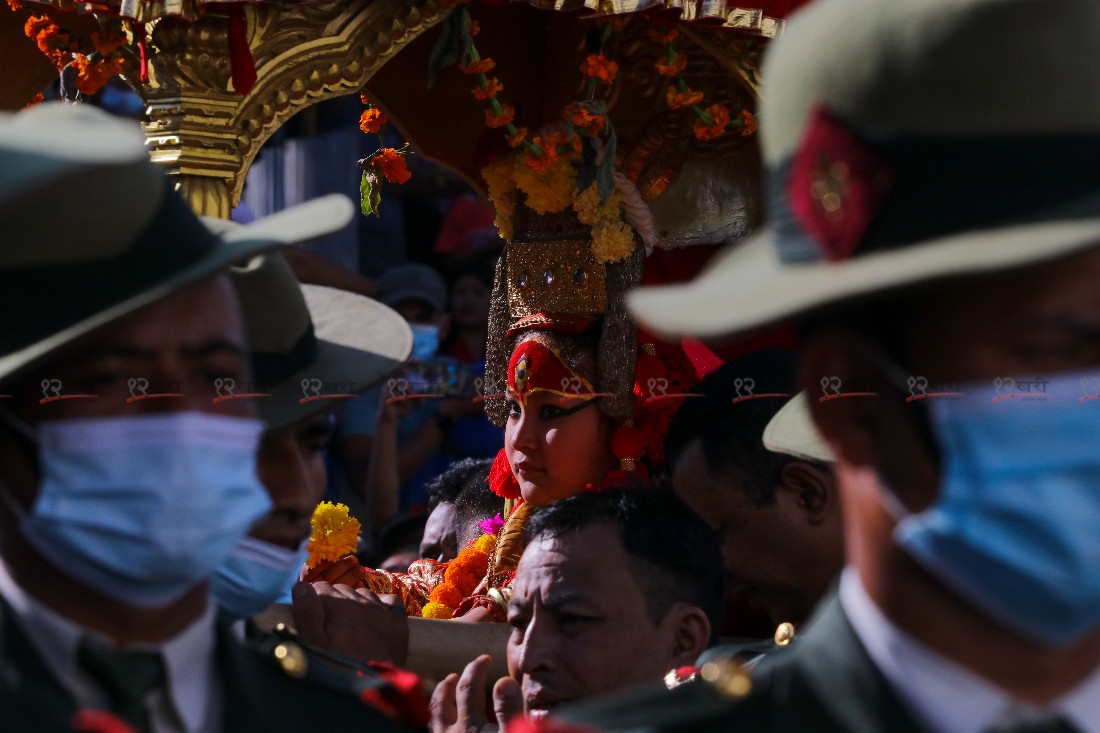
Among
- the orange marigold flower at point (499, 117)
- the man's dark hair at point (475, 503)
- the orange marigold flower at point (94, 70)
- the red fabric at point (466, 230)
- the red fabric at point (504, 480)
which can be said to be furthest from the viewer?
the red fabric at point (466, 230)

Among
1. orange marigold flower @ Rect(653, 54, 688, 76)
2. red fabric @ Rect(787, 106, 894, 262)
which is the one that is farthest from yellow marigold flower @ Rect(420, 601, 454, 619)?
red fabric @ Rect(787, 106, 894, 262)

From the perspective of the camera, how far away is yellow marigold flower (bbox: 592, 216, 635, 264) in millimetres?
5117

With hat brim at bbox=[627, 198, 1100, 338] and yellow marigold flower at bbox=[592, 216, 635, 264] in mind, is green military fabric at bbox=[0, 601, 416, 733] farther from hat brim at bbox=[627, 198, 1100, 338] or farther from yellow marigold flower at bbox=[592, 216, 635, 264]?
yellow marigold flower at bbox=[592, 216, 635, 264]

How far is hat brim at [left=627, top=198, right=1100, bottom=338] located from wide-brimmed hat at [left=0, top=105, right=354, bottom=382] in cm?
59

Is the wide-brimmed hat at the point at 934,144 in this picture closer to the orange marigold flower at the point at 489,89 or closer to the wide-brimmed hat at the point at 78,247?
the wide-brimmed hat at the point at 78,247

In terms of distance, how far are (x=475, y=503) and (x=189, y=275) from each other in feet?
13.3

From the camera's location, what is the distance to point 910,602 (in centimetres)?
173

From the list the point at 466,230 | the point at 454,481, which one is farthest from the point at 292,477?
the point at 466,230

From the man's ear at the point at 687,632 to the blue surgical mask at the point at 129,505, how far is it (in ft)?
4.97

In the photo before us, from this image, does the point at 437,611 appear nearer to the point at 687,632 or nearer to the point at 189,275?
the point at 687,632

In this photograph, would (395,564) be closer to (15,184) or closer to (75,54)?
(75,54)

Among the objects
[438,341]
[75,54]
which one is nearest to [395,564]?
[438,341]

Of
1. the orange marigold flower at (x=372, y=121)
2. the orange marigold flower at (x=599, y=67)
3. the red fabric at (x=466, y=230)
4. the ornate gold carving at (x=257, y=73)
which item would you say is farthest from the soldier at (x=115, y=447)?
the red fabric at (x=466, y=230)

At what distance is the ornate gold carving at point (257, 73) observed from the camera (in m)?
4.55
